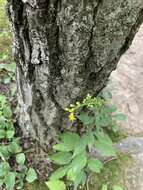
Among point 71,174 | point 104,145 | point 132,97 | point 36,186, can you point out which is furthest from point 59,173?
point 132,97

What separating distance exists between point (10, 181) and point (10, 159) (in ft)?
0.53

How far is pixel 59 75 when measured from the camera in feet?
5.57

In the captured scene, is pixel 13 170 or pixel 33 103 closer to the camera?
pixel 33 103

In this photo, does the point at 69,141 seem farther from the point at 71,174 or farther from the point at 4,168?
the point at 4,168

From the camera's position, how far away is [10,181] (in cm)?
214

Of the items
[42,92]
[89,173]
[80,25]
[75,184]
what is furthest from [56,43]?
[89,173]

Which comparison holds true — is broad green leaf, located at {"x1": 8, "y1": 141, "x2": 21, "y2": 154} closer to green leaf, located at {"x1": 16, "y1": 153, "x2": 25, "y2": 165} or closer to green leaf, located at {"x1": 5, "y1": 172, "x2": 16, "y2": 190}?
green leaf, located at {"x1": 16, "y1": 153, "x2": 25, "y2": 165}

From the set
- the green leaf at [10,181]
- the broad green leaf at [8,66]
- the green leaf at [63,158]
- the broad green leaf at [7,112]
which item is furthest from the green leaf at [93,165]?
the broad green leaf at [8,66]

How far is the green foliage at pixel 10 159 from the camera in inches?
84.9

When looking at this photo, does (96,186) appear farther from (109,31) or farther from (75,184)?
(109,31)

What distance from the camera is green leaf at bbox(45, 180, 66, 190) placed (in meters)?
2.13

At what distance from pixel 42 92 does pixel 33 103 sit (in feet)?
0.53

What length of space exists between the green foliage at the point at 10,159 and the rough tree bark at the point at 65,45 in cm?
32

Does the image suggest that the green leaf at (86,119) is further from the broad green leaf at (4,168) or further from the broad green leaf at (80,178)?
the broad green leaf at (4,168)
